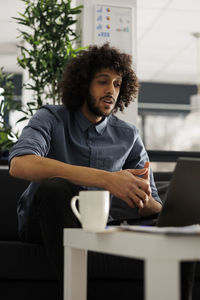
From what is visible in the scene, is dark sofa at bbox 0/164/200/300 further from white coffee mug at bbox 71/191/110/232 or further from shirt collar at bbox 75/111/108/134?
white coffee mug at bbox 71/191/110/232

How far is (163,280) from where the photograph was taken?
2.38ft

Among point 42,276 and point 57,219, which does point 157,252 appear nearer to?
point 57,219

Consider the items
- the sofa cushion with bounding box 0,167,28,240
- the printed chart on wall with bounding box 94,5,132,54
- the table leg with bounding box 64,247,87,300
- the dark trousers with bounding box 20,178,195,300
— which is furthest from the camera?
the printed chart on wall with bounding box 94,5,132,54

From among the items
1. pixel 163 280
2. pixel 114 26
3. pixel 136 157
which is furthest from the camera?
pixel 114 26

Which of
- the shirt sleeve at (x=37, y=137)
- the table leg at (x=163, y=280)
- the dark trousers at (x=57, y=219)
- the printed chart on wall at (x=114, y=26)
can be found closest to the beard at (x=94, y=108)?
the shirt sleeve at (x=37, y=137)

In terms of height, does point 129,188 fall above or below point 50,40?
below

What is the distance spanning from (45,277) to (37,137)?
502mm

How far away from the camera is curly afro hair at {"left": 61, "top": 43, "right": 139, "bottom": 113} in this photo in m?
1.85

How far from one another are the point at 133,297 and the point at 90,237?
803 mm

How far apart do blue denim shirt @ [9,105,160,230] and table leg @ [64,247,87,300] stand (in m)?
0.55

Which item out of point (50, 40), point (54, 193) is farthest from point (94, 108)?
Answer: point (50, 40)

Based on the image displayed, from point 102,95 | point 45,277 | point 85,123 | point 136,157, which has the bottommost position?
point 45,277

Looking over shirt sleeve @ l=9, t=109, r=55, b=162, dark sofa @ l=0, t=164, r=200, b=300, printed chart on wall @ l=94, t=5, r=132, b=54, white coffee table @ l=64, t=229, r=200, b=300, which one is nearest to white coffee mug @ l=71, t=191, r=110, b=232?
white coffee table @ l=64, t=229, r=200, b=300

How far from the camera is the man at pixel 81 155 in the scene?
1263 millimetres
